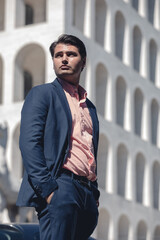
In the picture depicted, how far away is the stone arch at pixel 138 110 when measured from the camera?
28.0 metres

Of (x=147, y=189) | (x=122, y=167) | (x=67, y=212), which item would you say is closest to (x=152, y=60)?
(x=147, y=189)

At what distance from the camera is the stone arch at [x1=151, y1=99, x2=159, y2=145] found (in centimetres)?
2961

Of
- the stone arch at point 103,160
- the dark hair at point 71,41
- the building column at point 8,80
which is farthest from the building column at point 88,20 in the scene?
the dark hair at point 71,41

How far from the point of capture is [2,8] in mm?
24953

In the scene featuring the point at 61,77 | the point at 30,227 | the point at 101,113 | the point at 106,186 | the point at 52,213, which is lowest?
the point at 106,186

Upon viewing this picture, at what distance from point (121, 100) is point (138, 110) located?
1778 millimetres

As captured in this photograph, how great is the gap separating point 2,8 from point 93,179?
21793 millimetres

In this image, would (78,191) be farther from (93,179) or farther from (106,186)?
(106,186)

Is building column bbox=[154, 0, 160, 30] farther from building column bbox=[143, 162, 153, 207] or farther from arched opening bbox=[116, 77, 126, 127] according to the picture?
building column bbox=[143, 162, 153, 207]

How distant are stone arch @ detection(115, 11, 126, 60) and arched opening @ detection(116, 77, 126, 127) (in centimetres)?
128

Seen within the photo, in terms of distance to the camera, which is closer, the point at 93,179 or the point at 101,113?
the point at 93,179

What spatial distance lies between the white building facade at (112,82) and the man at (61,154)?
16.5 metres

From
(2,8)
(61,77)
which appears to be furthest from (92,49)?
(61,77)

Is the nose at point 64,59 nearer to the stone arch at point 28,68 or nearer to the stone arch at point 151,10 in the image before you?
the stone arch at point 28,68
